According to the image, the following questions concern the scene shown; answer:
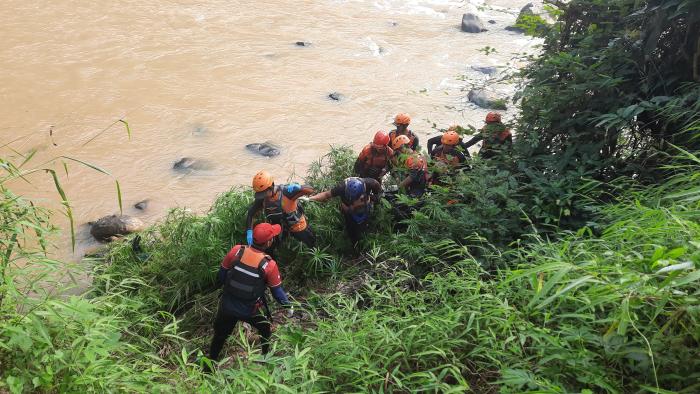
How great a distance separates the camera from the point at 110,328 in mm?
3320

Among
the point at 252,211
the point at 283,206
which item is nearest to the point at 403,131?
the point at 283,206

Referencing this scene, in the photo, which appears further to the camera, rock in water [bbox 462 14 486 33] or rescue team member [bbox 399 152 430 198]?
rock in water [bbox 462 14 486 33]

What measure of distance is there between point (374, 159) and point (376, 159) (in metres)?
0.03

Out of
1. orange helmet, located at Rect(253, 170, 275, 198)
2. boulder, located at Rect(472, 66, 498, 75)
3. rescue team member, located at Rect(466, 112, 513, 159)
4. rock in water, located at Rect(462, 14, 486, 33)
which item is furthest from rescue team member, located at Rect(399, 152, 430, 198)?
rock in water, located at Rect(462, 14, 486, 33)

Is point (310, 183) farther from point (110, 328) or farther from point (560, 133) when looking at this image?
point (110, 328)

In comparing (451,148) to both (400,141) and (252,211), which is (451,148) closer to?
(400,141)

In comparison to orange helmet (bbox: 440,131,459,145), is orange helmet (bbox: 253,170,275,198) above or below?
below

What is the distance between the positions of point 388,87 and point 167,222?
805 cm

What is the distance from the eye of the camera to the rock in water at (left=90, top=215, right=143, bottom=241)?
8062mm

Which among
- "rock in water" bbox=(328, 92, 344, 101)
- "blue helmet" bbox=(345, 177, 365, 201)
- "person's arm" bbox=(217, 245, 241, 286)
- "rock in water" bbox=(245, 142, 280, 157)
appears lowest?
"rock in water" bbox=(245, 142, 280, 157)

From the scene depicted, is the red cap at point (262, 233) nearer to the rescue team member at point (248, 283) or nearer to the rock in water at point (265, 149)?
the rescue team member at point (248, 283)

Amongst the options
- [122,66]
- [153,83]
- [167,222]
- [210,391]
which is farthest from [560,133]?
[122,66]

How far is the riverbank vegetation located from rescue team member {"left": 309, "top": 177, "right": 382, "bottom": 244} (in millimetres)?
194

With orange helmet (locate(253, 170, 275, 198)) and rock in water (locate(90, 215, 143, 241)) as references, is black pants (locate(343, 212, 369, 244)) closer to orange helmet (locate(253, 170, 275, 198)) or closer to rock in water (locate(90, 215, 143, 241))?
orange helmet (locate(253, 170, 275, 198))
